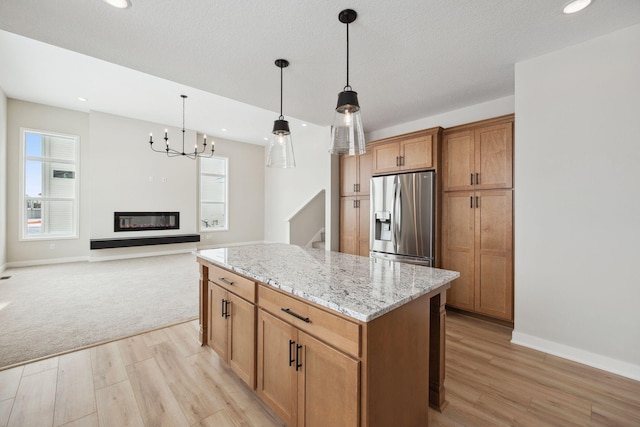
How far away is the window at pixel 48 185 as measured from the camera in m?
5.30

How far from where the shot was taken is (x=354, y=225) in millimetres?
4375

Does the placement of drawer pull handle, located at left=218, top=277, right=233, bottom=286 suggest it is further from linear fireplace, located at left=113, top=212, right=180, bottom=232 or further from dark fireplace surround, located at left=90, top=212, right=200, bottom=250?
linear fireplace, located at left=113, top=212, right=180, bottom=232

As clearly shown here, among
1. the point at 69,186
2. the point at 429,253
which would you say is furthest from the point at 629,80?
the point at 69,186

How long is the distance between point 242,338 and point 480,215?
2.85 m

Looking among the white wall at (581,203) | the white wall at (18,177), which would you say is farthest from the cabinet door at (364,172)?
the white wall at (18,177)

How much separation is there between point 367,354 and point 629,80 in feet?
9.43

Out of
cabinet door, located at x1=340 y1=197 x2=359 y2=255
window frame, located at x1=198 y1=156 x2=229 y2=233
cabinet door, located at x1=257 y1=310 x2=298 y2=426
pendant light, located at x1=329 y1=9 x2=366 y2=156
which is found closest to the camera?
cabinet door, located at x1=257 y1=310 x2=298 y2=426

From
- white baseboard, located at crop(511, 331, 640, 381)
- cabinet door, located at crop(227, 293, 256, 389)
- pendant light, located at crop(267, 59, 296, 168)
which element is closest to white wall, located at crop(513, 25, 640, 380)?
white baseboard, located at crop(511, 331, 640, 381)

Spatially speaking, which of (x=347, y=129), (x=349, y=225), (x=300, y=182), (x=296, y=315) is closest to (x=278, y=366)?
(x=296, y=315)

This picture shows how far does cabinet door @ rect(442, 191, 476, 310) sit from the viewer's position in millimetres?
3158

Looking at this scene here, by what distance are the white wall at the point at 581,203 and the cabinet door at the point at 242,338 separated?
2504 mm

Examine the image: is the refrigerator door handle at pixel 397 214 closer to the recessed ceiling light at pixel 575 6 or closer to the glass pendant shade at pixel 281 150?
the glass pendant shade at pixel 281 150

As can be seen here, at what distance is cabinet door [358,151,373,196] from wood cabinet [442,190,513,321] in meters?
1.20

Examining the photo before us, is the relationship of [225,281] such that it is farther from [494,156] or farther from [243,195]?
[243,195]
